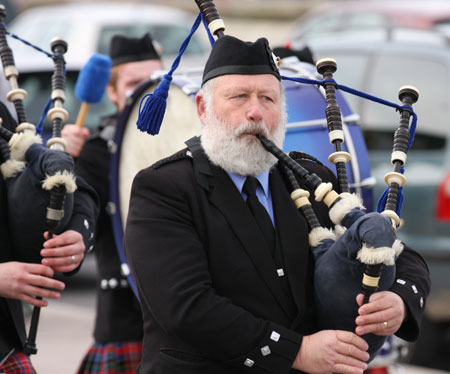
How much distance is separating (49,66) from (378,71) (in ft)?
10.6

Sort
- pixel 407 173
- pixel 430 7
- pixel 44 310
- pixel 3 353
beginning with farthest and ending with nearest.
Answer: pixel 430 7 < pixel 44 310 < pixel 407 173 < pixel 3 353

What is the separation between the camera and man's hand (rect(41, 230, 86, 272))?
299 cm

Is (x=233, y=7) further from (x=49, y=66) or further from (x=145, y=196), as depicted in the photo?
(x=145, y=196)

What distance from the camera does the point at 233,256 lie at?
265cm

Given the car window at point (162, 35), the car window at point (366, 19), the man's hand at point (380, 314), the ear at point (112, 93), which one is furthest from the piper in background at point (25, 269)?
the car window at point (162, 35)

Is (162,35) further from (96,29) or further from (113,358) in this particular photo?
(113,358)

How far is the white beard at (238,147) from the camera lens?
271 centimetres

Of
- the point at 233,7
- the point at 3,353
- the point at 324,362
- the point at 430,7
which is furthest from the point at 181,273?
the point at 233,7

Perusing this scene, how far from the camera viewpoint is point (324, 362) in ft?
8.35

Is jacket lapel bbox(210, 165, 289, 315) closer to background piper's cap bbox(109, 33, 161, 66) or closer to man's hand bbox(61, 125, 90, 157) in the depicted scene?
man's hand bbox(61, 125, 90, 157)

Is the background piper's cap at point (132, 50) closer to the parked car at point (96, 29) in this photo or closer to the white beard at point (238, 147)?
the white beard at point (238, 147)

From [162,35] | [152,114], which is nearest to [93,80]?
[152,114]

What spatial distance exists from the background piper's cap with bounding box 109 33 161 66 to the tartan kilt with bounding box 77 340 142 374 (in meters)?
1.32

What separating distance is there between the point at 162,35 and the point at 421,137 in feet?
19.0
